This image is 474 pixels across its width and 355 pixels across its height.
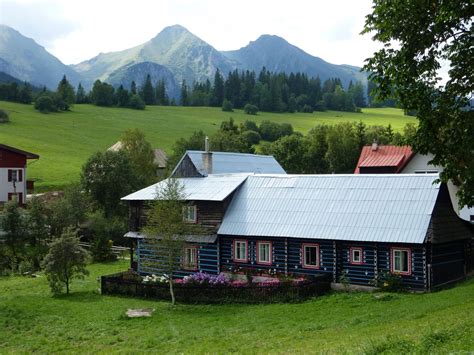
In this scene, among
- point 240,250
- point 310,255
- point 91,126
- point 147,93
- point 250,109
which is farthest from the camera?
point 147,93

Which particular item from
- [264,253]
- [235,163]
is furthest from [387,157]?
[264,253]

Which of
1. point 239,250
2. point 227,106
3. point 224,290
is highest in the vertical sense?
point 227,106

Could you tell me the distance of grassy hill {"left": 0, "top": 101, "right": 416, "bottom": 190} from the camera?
91.2 metres

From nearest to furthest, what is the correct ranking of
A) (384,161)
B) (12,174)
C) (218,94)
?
(384,161) → (12,174) → (218,94)

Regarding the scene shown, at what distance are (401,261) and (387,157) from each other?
98.2 feet

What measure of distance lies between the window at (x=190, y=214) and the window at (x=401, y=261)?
1288 centimetres

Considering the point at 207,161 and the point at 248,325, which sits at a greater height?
the point at 207,161

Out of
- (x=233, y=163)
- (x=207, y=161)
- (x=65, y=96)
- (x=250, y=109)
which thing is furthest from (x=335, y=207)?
(x=250, y=109)

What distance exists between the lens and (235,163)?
1825 inches

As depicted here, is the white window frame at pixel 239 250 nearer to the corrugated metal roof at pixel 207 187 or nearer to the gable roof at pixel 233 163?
the corrugated metal roof at pixel 207 187

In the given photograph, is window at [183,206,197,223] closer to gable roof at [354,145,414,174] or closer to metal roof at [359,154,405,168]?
gable roof at [354,145,414,174]

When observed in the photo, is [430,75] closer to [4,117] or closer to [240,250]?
[240,250]

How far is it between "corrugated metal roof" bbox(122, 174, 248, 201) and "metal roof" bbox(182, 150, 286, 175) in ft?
4.62

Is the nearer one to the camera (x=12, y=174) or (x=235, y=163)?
(x=235, y=163)
